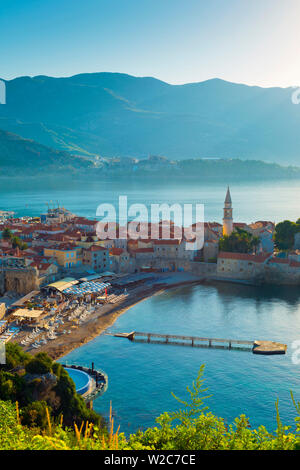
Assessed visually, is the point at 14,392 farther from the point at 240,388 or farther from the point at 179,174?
the point at 179,174

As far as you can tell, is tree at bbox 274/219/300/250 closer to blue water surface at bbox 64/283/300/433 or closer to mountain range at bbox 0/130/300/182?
blue water surface at bbox 64/283/300/433

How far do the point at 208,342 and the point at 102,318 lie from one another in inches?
231

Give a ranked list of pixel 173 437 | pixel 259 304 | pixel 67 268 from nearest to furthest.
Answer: pixel 173 437
pixel 259 304
pixel 67 268

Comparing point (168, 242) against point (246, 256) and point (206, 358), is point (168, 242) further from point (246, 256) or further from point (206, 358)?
point (206, 358)

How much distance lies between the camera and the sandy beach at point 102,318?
2091cm

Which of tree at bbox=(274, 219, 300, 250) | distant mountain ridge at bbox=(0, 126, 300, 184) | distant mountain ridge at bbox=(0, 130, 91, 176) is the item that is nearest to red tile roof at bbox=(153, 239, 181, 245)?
tree at bbox=(274, 219, 300, 250)

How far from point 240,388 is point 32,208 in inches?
3031

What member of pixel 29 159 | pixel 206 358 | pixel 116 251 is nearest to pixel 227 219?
pixel 116 251

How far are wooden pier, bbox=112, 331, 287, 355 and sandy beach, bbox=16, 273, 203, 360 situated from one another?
4.52ft

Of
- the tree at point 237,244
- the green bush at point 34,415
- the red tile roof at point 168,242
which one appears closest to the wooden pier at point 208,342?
the green bush at point 34,415

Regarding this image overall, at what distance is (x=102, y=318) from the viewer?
2512 cm

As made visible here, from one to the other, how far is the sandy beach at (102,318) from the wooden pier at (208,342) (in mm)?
1379

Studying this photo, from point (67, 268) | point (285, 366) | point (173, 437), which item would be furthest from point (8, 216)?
point (173, 437)

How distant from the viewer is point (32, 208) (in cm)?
9000
